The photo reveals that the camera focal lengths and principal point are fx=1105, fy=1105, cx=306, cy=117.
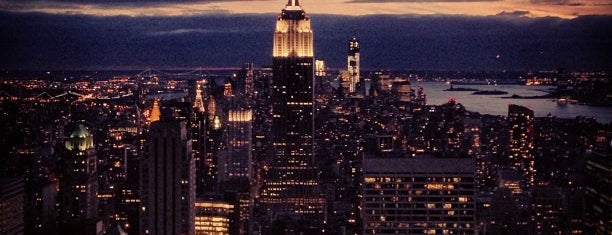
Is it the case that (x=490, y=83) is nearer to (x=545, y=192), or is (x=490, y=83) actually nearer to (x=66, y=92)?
(x=545, y=192)

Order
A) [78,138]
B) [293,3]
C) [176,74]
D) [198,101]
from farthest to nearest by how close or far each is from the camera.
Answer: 1. [198,101]
2. [293,3]
3. [78,138]
4. [176,74]

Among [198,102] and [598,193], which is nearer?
[598,193]

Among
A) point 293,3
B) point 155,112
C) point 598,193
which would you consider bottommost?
point 598,193

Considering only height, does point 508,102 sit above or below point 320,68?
above

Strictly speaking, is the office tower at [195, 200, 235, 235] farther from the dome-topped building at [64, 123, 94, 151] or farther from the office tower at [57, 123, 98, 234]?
the dome-topped building at [64, 123, 94, 151]

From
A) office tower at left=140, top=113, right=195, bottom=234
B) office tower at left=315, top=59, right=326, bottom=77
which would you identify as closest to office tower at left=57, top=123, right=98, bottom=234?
office tower at left=140, top=113, right=195, bottom=234

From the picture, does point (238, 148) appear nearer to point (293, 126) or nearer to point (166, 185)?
point (293, 126)

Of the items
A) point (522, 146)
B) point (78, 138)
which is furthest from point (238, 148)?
point (522, 146)
